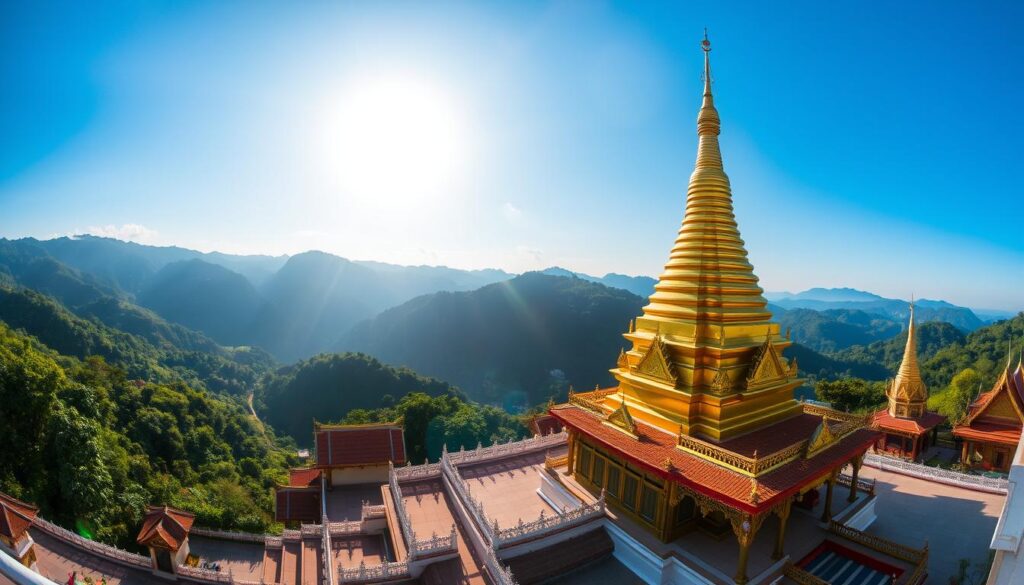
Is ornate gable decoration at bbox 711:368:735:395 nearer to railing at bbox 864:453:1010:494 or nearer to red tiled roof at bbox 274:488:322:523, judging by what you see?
railing at bbox 864:453:1010:494

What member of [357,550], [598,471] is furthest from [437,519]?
[598,471]

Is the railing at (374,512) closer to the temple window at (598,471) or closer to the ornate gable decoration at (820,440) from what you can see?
the temple window at (598,471)

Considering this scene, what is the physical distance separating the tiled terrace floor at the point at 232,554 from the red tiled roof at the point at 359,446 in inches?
165

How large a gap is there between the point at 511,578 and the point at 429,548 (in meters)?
2.73

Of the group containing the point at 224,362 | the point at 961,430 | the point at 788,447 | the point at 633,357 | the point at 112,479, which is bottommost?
the point at 224,362

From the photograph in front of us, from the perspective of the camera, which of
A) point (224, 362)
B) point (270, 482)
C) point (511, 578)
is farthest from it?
point (224, 362)

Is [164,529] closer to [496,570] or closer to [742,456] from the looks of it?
[496,570]

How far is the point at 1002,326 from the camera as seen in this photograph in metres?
75.5

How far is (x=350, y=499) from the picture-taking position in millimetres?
20875

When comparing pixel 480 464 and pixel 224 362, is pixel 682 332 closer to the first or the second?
pixel 480 464

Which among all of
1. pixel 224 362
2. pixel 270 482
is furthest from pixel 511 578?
pixel 224 362

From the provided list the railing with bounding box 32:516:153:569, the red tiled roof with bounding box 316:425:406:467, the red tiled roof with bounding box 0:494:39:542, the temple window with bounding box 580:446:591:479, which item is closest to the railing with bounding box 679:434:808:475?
the temple window with bounding box 580:446:591:479

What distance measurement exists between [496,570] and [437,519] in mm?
3956

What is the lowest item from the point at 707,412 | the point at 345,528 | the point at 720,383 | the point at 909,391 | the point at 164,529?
the point at 164,529
